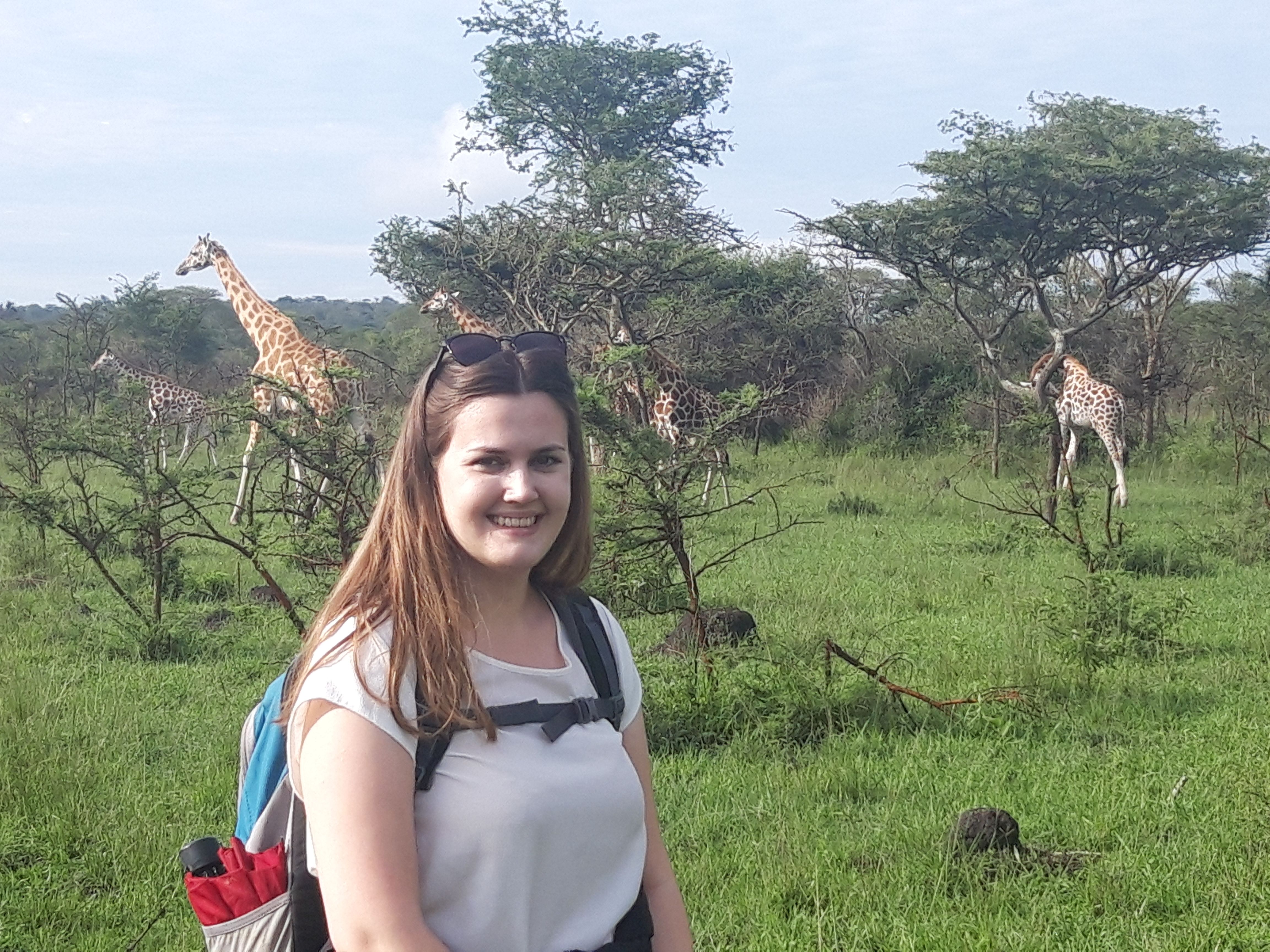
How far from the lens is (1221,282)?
2153 centimetres

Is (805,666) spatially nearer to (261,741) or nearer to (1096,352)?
(261,741)

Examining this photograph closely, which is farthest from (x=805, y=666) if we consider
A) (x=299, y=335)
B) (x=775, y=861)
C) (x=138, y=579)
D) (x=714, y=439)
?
(x=299, y=335)

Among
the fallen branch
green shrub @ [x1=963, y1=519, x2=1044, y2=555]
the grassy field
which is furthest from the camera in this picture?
green shrub @ [x1=963, y1=519, x2=1044, y2=555]

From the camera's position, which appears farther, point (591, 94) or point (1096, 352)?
point (591, 94)

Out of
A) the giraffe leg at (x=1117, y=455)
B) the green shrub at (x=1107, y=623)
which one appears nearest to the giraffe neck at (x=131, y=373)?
the giraffe leg at (x=1117, y=455)

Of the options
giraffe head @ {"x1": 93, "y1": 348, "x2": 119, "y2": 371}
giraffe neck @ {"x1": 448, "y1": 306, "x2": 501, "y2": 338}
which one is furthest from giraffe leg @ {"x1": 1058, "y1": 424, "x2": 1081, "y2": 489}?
giraffe head @ {"x1": 93, "y1": 348, "x2": 119, "y2": 371}

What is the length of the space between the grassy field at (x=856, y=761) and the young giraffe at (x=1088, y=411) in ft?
16.5

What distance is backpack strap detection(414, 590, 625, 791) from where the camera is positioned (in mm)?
1440

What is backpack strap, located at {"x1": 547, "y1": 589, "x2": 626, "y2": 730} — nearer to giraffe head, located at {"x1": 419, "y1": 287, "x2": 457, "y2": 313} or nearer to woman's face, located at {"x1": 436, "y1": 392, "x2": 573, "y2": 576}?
woman's face, located at {"x1": 436, "y1": 392, "x2": 573, "y2": 576}

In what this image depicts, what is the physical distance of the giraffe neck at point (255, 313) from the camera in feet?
38.7

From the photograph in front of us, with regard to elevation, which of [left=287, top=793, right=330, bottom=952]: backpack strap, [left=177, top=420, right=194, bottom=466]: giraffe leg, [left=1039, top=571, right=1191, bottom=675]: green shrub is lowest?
[left=1039, top=571, right=1191, bottom=675]: green shrub

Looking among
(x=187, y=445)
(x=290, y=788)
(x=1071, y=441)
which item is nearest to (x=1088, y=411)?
(x=1071, y=441)

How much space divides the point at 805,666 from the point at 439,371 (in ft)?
11.0

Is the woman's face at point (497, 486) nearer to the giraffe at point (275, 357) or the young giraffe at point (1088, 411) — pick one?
the giraffe at point (275, 357)
